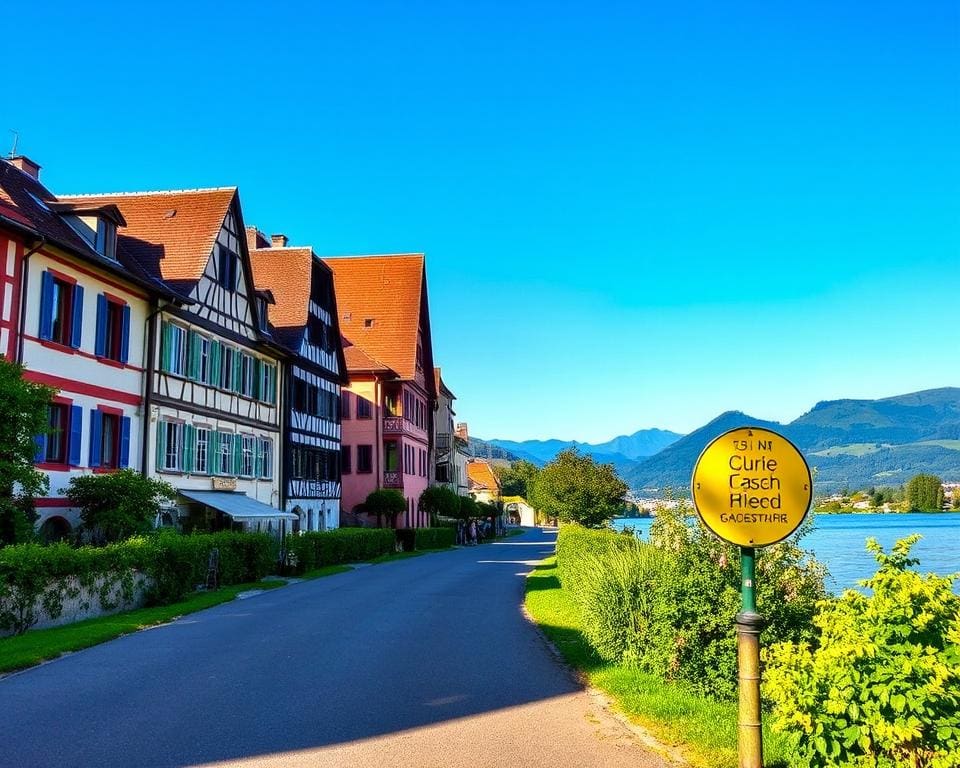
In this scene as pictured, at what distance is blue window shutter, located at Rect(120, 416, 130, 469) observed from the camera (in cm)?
A: 2558

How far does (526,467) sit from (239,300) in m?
114

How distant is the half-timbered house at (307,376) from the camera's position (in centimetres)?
3959

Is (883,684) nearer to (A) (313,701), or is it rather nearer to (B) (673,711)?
(B) (673,711)

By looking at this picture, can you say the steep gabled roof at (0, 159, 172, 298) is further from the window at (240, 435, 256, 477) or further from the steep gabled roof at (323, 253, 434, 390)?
the steep gabled roof at (323, 253, 434, 390)

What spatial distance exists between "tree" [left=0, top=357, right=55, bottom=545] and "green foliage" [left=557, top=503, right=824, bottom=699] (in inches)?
463

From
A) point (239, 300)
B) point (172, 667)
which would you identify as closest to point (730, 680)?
point (172, 667)

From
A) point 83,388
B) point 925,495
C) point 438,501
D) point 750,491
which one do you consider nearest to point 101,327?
point 83,388

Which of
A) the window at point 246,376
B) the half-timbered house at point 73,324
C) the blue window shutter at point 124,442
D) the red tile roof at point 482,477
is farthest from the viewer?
the red tile roof at point 482,477

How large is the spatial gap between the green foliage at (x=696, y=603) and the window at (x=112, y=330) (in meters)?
18.0

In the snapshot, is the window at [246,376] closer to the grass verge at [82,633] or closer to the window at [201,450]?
the window at [201,450]

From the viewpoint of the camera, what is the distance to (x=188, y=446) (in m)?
29.4

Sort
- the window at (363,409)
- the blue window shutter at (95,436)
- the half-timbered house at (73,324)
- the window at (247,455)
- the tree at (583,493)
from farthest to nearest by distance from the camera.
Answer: the window at (363,409) < the tree at (583,493) < the window at (247,455) < the blue window shutter at (95,436) < the half-timbered house at (73,324)

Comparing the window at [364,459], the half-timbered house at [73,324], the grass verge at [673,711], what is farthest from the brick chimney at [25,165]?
the window at [364,459]

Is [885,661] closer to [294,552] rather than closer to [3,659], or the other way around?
[3,659]
